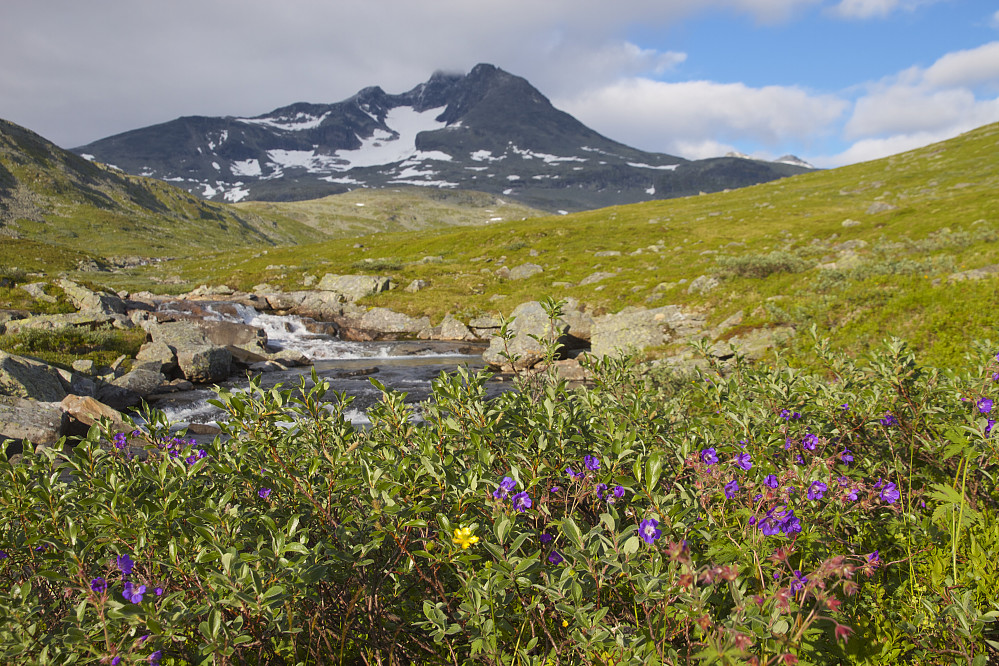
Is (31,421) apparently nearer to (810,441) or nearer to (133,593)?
(133,593)

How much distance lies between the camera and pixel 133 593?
2521 mm

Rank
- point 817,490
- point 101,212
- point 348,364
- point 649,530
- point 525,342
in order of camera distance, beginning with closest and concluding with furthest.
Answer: point 649,530, point 817,490, point 525,342, point 348,364, point 101,212

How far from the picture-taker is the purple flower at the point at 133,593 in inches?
97.1

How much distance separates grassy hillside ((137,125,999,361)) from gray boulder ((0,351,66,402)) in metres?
18.7

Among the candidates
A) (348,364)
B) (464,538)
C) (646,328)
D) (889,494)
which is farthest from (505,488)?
(348,364)

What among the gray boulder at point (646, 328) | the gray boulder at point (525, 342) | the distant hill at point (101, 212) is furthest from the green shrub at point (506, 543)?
the distant hill at point (101, 212)

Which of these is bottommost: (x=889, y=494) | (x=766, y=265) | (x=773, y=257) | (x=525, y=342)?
(x=525, y=342)

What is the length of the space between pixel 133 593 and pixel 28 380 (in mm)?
16444

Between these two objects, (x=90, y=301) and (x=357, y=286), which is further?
(x=357, y=286)

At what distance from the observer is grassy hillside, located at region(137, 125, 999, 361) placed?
12.7m

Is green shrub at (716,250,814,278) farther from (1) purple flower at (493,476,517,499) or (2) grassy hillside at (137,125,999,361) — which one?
(1) purple flower at (493,476,517,499)

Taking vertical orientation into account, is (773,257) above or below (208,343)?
above

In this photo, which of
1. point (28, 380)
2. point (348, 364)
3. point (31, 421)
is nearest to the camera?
point (31, 421)

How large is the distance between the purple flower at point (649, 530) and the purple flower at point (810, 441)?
2012 mm
